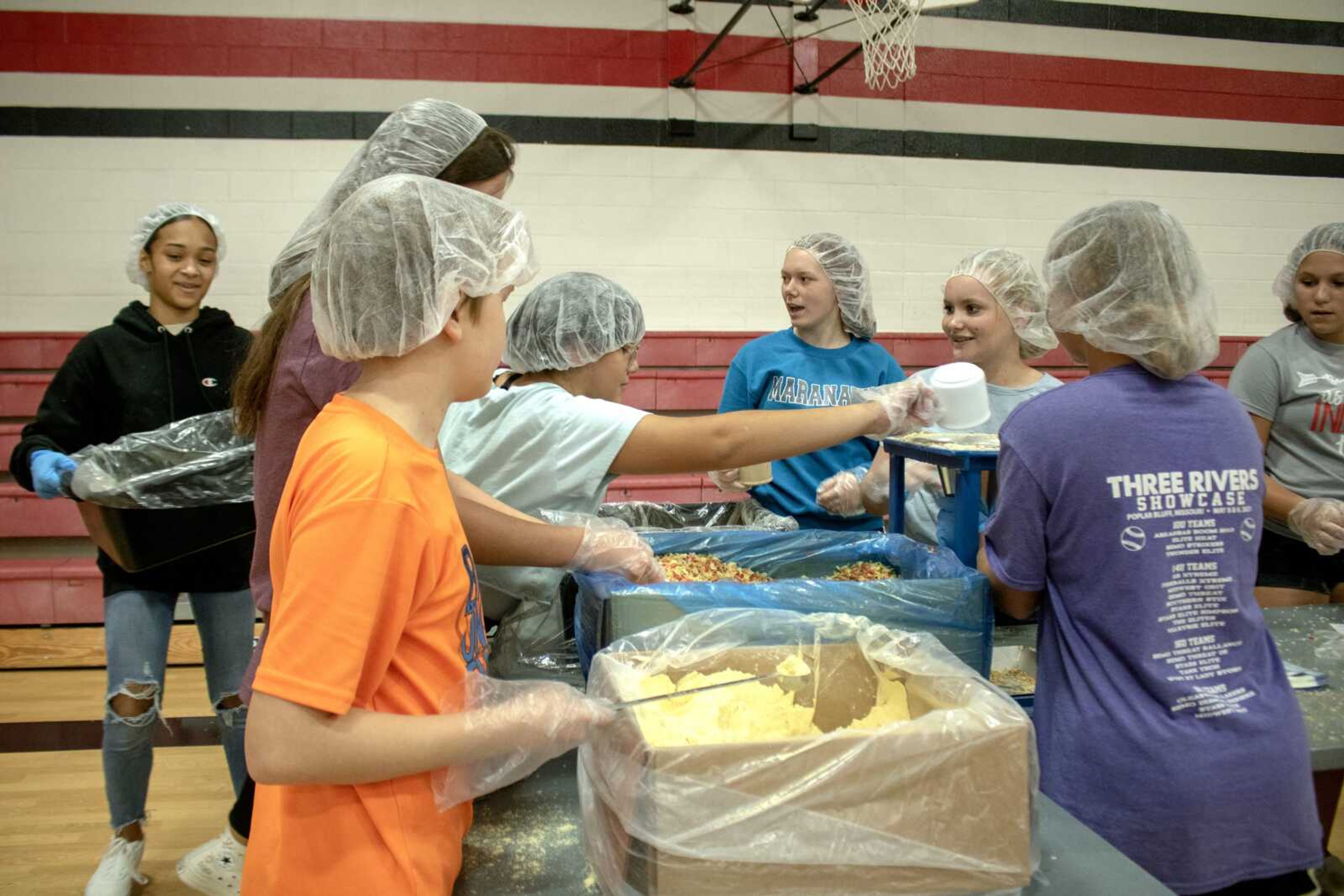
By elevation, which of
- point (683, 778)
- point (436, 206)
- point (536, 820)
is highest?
point (436, 206)

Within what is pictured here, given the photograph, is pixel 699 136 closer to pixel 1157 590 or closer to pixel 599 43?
pixel 599 43

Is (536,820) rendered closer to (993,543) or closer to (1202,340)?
(993,543)

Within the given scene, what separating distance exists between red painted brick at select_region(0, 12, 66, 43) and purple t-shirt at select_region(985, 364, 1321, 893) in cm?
590

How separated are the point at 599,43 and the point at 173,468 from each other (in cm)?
438

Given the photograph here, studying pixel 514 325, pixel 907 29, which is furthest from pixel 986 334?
pixel 907 29

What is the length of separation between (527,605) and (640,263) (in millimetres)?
4378

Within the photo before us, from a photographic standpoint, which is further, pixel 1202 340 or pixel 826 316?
pixel 826 316

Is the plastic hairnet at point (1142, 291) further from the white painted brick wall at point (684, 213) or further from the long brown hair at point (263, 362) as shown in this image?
the white painted brick wall at point (684, 213)

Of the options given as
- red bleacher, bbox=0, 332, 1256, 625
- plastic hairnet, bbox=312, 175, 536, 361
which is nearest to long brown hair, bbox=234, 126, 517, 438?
plastic hairnet, bbox=312, 175, 536, 361

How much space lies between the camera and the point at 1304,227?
6.71 m

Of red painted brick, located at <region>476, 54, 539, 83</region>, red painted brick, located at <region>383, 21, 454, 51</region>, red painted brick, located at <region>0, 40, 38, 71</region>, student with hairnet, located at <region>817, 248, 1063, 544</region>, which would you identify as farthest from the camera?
red painted brick, located at <region>476, 54, 539, 83</region>

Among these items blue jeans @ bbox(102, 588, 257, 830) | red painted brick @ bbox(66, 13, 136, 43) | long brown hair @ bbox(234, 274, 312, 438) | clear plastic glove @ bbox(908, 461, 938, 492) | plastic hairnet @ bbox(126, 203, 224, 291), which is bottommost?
blue jeans @ bbox(102, 588, 257, 830)

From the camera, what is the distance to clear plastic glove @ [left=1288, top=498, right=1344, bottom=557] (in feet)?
7.44

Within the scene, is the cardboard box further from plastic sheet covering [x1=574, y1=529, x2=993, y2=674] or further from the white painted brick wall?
the white painted brick wall
